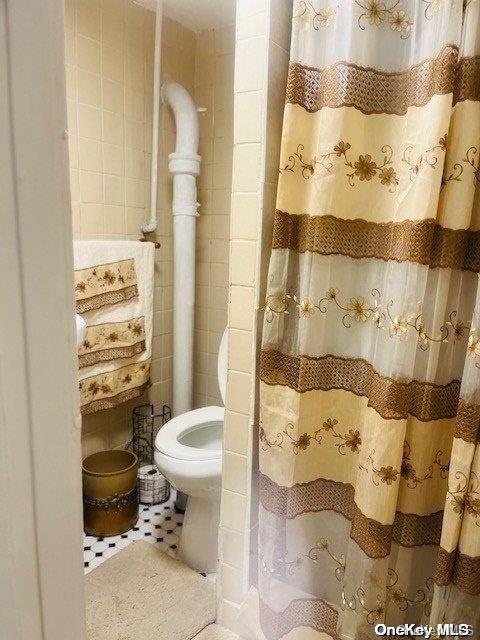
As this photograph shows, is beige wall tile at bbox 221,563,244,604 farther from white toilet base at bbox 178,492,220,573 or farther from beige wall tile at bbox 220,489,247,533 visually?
white toilet base at bbox 178,492,220,573

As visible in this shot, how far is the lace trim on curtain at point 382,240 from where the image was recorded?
2.89 feet

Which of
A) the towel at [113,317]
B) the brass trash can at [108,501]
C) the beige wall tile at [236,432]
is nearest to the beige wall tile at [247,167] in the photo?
the beige wall tile at [236,432]

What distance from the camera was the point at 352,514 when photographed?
109 cm

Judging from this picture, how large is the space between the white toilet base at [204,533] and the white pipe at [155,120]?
49.6 inches

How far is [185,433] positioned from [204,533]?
1.26 ft

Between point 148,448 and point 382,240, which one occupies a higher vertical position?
point 382,240

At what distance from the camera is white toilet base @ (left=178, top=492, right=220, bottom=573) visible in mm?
1637

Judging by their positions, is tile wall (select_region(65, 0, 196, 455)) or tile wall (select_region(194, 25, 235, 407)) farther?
tile wall (select_region(194, 25, 235, 407))

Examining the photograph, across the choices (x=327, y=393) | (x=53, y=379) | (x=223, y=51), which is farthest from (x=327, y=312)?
(x=223, y=51)

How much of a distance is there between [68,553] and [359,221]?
859mm

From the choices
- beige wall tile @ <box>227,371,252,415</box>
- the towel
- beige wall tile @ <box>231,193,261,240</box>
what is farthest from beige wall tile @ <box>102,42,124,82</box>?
beige wall tile @ <box>227,371,252,415</box>

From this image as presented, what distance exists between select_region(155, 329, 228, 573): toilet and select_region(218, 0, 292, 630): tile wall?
21 cm

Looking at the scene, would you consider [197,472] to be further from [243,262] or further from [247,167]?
[247,167]

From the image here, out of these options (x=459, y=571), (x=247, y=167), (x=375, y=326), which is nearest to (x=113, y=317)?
(x=247, y=167)
